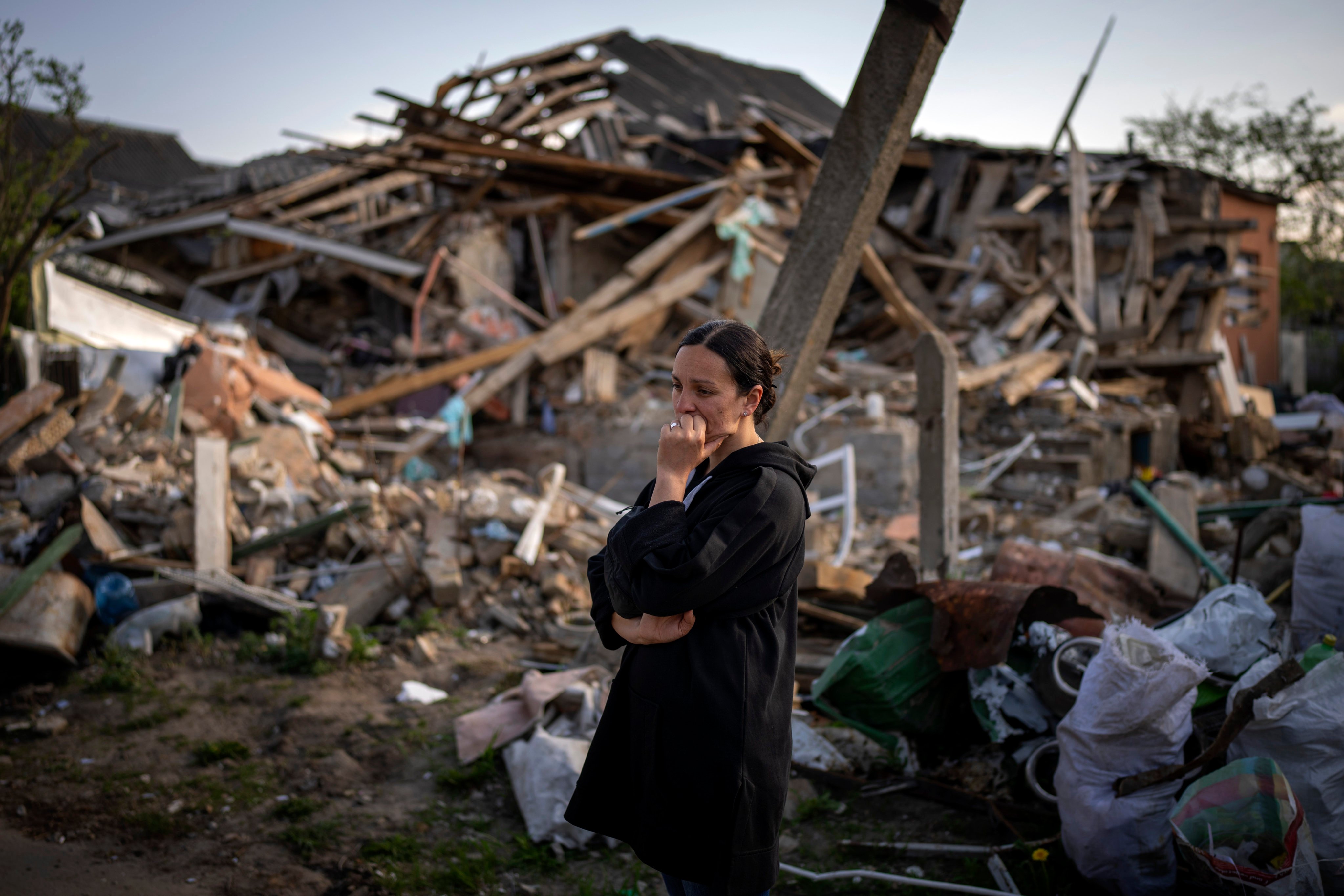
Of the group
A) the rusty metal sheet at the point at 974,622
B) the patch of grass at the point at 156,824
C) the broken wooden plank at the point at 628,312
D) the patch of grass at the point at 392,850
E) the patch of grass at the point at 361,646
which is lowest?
the patch of grass at the point at 156,824

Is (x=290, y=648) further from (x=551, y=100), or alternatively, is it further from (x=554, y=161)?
(x=551, y=100)

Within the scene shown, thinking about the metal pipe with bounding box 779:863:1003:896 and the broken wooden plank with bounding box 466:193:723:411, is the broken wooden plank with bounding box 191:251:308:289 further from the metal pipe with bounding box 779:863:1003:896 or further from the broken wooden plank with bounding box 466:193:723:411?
the metal pipe with bounding box 779:863:1003:896

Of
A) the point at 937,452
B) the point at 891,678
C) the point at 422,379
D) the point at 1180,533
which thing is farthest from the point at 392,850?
Answer: the point at 422,379

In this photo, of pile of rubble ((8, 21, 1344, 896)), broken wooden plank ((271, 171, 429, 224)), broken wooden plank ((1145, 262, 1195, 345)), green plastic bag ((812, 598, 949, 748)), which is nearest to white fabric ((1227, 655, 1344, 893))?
pile of rubble ((8, 21, 1344, 896))

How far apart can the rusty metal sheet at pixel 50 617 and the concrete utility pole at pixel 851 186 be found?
14.5ft

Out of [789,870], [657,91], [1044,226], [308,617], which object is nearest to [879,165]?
[789,870]

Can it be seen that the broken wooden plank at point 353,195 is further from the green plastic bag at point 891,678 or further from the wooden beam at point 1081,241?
the green plastic bag at point 891,678

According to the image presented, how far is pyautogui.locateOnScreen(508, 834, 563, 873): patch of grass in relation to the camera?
10.1 feet

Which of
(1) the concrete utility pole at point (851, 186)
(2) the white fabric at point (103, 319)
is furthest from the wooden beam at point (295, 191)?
(1) the concrete utility pole at point (851, 186)

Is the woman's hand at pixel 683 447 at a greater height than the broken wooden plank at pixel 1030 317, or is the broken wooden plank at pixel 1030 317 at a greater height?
the broken wooden plank at pixel 1030 317

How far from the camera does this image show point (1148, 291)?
43.5ft

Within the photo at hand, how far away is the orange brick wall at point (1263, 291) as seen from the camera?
1639 cm

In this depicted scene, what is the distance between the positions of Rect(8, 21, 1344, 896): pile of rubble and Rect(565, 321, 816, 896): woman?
1537 mm

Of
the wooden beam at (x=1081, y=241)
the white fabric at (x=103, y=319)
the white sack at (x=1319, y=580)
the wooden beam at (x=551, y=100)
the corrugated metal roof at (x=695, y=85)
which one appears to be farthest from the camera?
the corrugated metal roof at (x=695, y=85)
